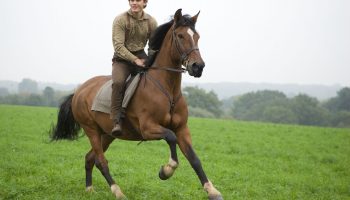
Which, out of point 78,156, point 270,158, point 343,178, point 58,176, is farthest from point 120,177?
point 270,158

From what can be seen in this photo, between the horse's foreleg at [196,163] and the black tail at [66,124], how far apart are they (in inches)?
172

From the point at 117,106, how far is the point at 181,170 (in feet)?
18.9

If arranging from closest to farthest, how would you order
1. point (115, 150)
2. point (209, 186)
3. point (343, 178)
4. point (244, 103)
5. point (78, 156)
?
point (209, 186)
point (343, 178)
point (78, 156)
point (115, 150)
point (244, 103)

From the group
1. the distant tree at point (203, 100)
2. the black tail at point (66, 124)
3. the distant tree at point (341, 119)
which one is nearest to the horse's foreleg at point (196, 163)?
the black tail at point (66, 124)

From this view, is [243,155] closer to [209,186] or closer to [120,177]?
[120,177]

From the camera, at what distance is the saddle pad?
7.61 meters

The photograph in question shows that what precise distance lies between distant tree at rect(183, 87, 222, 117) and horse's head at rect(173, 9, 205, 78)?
260 ft

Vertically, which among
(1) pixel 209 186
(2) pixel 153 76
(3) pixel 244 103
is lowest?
(3) pixel 244 103

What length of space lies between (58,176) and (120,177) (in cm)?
163

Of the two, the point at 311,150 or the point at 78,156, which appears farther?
the point at 311,150

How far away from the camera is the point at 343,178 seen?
13.4m

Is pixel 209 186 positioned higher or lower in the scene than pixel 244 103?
higher

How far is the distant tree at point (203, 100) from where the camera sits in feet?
288

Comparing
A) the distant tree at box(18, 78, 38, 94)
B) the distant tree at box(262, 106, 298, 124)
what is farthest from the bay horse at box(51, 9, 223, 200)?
the distant tree at box(18, 78, 38, 94)
